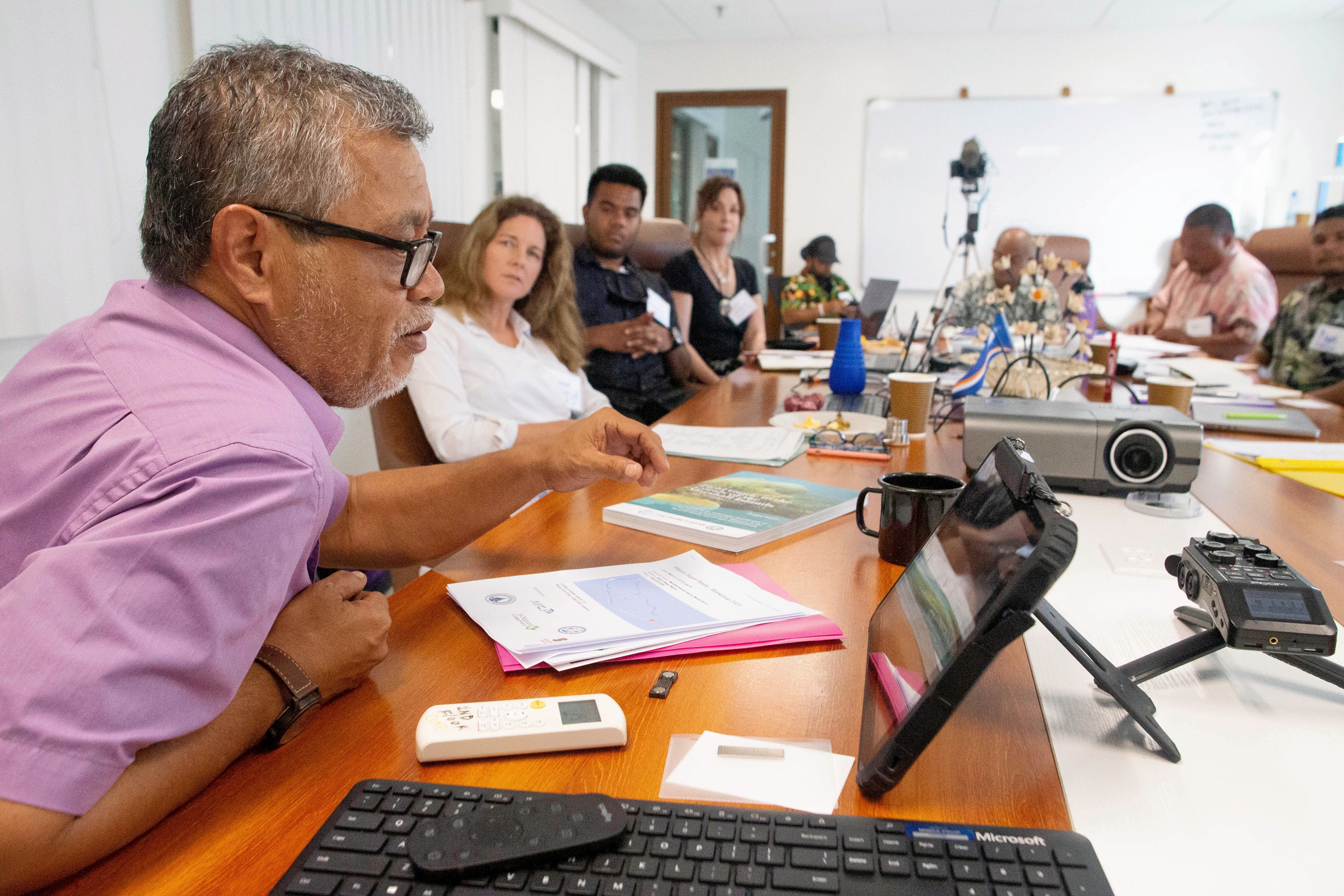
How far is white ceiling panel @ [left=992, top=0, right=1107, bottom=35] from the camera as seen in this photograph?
5367 mm

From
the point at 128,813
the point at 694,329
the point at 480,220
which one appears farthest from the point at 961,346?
the point at 128,813

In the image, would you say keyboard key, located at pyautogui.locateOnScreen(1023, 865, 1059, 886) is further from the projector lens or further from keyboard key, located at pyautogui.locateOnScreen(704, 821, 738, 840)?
the projector lens

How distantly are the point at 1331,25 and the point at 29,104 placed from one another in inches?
282

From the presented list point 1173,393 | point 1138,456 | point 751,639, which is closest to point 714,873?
Result: point 751,639

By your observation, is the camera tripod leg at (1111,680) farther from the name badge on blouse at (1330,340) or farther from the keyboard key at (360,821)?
the name badge on blouse at (1330,340)

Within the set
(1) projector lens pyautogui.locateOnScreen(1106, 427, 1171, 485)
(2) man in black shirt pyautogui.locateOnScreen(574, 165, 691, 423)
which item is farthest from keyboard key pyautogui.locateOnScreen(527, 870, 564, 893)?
(2) man in black shirt pyautogui.locateOnScreen(574, 165, 691, 423)

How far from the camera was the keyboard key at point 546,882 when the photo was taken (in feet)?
1.53

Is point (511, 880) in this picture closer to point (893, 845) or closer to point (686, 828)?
point (686, 828)

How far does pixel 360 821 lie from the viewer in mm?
516

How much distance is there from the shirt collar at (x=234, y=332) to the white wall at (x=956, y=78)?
6.13 meters

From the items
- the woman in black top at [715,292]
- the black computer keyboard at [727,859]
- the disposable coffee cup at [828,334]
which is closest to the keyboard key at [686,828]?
the black computer keyboard at [727,859]

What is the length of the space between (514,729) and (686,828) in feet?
0.52

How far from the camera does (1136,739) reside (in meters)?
0.65

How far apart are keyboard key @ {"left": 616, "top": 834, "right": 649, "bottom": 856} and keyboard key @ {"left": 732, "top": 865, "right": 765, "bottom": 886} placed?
0.18ft
